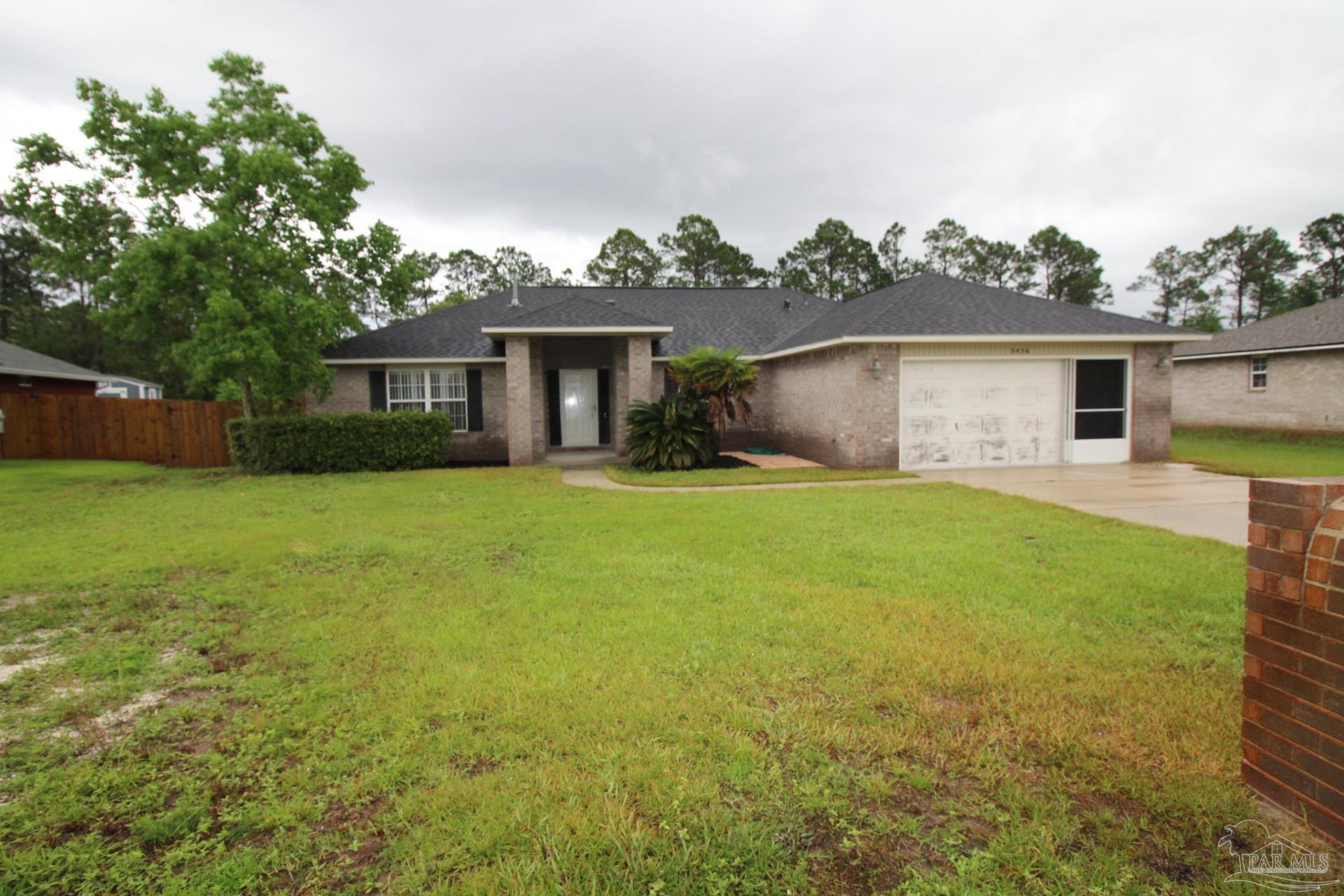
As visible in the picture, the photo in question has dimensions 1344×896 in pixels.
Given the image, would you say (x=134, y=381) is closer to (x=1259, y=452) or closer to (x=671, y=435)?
(x=671, y=435)

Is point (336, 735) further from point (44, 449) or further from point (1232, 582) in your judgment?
point (44, 449)

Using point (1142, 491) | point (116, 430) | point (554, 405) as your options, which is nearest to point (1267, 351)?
point (1142, 491)

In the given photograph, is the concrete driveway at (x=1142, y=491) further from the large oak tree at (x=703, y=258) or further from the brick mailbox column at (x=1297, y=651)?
the large oak tree at (x=703, y=258)

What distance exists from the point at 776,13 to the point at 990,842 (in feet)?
41.1

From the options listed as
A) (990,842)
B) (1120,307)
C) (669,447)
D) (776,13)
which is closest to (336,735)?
(990,842)

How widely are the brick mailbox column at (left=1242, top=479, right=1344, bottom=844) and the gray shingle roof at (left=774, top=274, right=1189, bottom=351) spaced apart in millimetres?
10542

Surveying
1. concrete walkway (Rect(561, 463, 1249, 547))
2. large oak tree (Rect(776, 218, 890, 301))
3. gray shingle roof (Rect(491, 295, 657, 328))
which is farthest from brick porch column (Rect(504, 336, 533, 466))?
large oak tree (Rect(776, 218, 890, 301))

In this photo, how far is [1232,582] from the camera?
5.00m

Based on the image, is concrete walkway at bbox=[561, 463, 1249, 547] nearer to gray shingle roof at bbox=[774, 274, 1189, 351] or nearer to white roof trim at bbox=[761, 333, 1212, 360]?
white roof trim at bbox=[761, 333, 1212, 360]

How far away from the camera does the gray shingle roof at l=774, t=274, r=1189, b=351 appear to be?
12.8m

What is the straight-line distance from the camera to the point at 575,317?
14.9 m

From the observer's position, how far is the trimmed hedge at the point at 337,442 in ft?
46.5

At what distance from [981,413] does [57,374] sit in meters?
26.2

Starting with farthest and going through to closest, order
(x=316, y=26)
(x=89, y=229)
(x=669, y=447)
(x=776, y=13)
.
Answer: (x=89, y=229) < (x=669, y=447) < (x=776, y=13) < (x=316, y=26)
